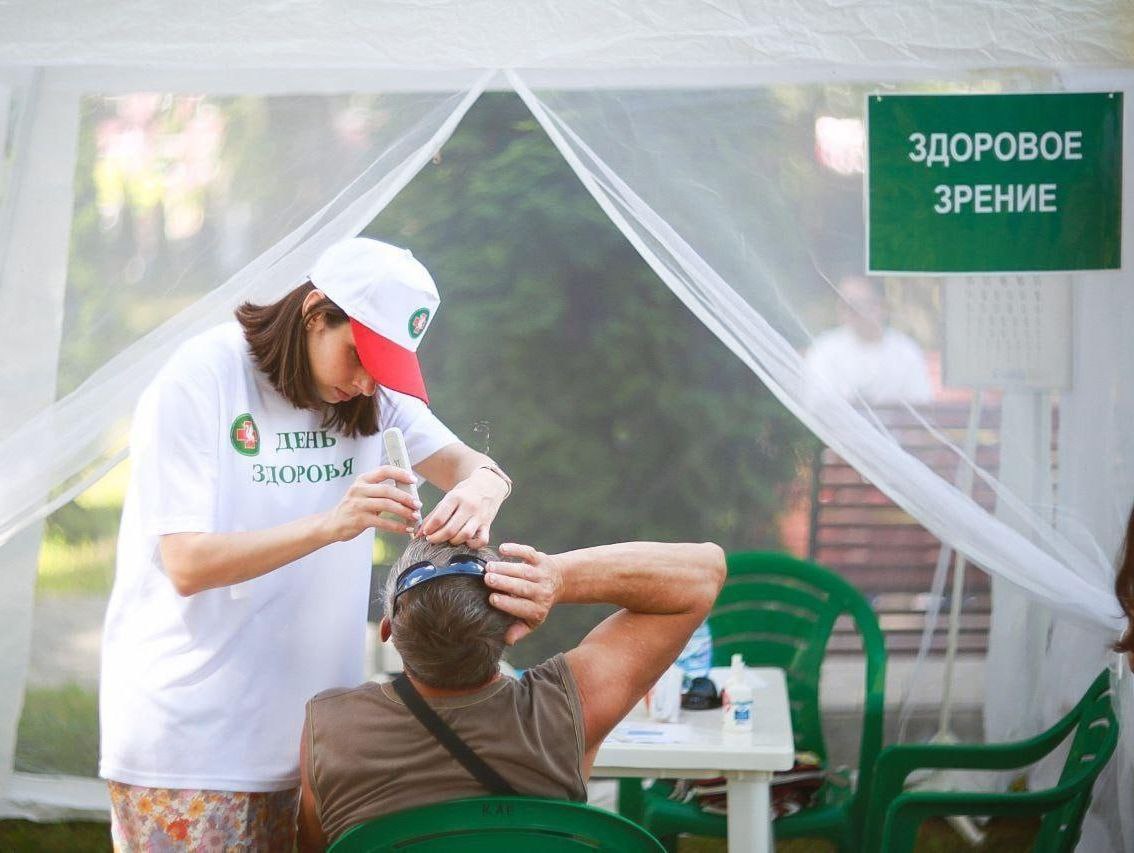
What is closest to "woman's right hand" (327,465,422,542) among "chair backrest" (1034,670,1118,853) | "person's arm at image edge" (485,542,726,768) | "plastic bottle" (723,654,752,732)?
"person's arm at image edge" (485,542,726,768)

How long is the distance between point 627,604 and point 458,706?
0.31 m

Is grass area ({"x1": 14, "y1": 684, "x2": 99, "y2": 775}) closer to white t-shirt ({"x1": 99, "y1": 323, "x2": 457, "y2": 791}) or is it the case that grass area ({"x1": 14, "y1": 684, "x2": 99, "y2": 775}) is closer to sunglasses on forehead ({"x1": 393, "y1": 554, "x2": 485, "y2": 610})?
white t-shirt ({"x1": 99, "y1": 323, "x2": 457, "y2": 791})

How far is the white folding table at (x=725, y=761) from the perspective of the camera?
2377mm

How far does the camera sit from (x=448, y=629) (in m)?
1.72

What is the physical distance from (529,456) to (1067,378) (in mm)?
1564

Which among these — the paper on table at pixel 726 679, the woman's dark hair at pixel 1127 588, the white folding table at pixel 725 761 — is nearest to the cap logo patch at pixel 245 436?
the white folding table at pixel 725 761

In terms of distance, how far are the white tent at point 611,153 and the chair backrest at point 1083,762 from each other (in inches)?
5.7

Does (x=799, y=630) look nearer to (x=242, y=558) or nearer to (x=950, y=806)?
(x=950, y=806)

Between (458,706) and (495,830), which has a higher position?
(458,706)

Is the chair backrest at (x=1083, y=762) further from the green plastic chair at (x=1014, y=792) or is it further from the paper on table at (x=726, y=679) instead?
the paper on table at (x=726, y=679)

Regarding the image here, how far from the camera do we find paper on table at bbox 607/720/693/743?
2.44m

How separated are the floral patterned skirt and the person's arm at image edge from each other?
1.72 ft

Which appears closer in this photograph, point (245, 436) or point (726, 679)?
point (245, 436)

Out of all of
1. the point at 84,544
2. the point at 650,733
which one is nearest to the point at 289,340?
the point at 650,733
